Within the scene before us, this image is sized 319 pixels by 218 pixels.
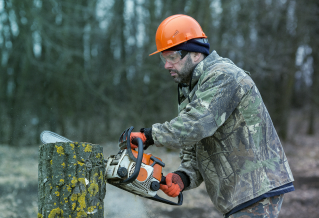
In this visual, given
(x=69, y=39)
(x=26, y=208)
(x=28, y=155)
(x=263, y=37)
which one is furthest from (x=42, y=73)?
(x=263, y=37)

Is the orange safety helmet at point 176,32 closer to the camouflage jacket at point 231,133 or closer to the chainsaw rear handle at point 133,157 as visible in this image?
the camouflage jacket at point 231,133

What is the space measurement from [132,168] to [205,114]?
2.10 feet

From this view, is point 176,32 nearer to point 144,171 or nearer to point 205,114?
point 205,114

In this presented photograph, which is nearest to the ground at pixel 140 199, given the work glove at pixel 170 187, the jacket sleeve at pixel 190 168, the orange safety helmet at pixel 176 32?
the jacket sleeve at pixel 190 168

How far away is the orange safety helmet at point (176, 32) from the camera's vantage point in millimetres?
2381

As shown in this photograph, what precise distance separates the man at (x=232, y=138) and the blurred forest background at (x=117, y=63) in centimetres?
832

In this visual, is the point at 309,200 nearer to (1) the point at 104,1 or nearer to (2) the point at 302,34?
(2) the point at 302,34

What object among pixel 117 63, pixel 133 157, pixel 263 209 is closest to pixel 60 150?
pixel 133 157

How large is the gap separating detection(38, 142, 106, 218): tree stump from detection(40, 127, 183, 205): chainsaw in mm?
171

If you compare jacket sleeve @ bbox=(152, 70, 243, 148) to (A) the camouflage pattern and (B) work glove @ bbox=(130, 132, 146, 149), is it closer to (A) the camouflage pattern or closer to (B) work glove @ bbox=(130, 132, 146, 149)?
(B) work glove @ bbox=(130, 132, 146, 149)

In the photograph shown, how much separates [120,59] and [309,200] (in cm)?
1087

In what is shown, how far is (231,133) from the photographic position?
207cm

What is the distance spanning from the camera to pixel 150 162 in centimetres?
221

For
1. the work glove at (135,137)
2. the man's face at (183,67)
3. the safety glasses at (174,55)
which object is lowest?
the work glove at (135,137)
